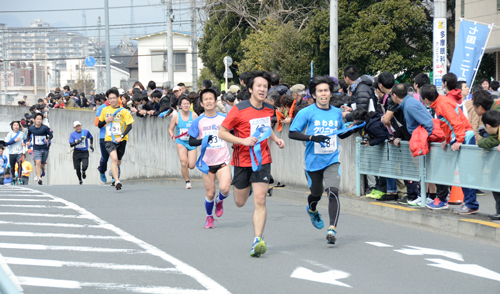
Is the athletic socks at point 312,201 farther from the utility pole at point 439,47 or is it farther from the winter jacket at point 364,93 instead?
the utility pole at point 439,47

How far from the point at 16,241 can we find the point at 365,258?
4438 millimetres

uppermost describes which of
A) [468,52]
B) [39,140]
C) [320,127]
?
[468,52]

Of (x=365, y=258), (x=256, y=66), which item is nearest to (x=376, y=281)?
(x=365, y=258)

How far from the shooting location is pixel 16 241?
8.25 meters

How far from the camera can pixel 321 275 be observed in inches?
250

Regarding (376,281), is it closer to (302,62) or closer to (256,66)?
(302,62)

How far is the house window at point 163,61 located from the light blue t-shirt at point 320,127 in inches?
2630

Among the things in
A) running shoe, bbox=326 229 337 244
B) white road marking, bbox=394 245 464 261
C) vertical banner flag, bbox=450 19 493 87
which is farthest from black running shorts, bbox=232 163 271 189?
vertical banner flag, bbox=450 19 493 87

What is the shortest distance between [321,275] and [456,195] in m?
4.43

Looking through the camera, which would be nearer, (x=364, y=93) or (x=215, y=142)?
(x=215, y=142)

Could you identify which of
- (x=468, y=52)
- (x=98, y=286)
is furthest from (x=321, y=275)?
(x=468, y=52)

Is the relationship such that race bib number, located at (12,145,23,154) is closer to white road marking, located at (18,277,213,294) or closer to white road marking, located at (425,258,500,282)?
white road marking, located at (18,277,213,294)

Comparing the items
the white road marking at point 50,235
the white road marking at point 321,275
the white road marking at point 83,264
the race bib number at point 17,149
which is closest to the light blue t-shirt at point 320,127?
the white road marking at point 321,275

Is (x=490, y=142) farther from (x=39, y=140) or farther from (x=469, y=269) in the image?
(x=39, y=140)
